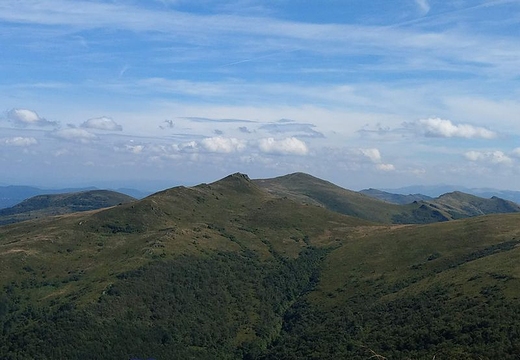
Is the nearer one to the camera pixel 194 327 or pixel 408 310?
pixel 408 310

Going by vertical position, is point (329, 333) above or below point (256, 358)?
above

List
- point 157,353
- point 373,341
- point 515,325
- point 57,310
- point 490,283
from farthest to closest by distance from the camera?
1. point 57,310
2. point 157,353
3. point 490,283
4. point 373,341
5. point 515,325

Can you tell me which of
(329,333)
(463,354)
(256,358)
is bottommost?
(256,358)

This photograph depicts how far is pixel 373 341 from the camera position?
14412 centimetres

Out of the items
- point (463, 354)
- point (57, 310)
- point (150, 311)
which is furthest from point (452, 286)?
point (57, 310)

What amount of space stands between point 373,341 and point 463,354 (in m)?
37.7

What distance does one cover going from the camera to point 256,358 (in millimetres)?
178750

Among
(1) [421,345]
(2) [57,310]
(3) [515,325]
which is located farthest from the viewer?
(2) [57,310]

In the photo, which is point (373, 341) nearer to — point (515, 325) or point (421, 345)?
point (421, 345)

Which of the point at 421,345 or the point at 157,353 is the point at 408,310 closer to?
the point at 421,345

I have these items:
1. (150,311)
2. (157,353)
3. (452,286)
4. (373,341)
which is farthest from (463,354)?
(150,311)

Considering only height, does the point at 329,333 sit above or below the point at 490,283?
below

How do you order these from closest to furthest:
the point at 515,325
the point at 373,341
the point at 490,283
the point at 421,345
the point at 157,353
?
the point at 515,325 < the point at 421,345 < the point at 373,341 < the point at 490,283 < the point at 157,353

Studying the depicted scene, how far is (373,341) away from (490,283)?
48.9m
